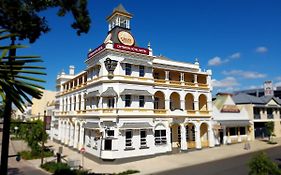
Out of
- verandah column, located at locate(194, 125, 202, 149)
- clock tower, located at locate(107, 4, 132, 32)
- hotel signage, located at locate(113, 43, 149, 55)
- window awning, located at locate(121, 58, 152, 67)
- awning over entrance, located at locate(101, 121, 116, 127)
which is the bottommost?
verandah column, located at locate(194, 125, 202, 149)

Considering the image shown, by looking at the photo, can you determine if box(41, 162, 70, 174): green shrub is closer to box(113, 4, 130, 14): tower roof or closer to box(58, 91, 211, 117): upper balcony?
box(58, 91, 211, 117): upper balcony

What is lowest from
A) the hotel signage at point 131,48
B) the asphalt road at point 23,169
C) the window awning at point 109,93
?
the asphalt road at point 23,169

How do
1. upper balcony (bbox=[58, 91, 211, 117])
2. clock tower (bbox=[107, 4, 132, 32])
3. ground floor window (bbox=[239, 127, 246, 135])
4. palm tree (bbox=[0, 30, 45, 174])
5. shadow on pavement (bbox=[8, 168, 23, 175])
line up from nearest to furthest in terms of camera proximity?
palm tree (bbox=[0, 30, 45, 174]) < shadow on pavement (bbox=[8, 168, 23, 175]) < upper balcony (bbox=[58, 91, 211, 117]) < clock tower (bbox=[107, 4, 132, 32]) < ground floor window (bbox=[239, 127, 246, 135])

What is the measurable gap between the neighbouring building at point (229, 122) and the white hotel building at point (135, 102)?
7.78ft

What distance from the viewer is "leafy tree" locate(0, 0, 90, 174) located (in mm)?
5617

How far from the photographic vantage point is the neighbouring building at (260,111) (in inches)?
1873

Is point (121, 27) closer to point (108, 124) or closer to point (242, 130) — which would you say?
point (108, 124)

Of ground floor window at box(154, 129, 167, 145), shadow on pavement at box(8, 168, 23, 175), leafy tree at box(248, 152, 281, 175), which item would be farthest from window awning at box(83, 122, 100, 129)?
leafy tree at box(248, 152, 281, 175)

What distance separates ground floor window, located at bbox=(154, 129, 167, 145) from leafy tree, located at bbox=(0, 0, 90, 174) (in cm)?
2570

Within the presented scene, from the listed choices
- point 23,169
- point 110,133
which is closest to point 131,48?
point 110,133

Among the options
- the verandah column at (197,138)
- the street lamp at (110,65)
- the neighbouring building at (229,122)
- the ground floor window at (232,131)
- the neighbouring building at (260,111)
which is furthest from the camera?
the neighbouring building at (260,111)

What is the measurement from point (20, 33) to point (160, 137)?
27.9m

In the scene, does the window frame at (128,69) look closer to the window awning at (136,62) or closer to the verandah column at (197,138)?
the window awning at (136,62)

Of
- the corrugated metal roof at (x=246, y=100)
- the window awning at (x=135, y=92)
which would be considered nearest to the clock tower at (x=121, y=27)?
the window awning at (x=135, y=92)
